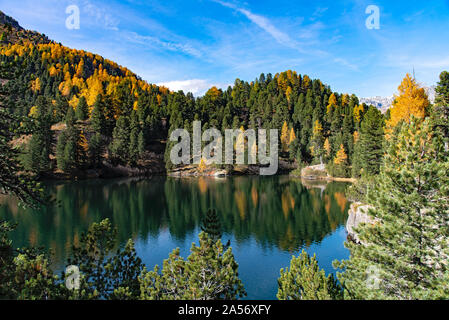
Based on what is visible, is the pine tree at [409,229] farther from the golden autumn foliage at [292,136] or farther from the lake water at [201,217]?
the golden autumn foliage at [292,136]

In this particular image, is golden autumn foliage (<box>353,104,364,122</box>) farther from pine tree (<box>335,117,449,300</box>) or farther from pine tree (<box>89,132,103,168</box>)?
pine tree (<box>335,117,449,300</box>)

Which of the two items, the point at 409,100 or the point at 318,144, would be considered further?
the point at 318,144

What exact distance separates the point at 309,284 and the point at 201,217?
28.2 metres

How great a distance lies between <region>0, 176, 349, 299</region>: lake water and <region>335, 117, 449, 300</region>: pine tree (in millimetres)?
9308

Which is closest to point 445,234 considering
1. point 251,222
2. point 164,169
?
point 251,222

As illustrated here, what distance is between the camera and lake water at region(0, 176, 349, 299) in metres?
24.7

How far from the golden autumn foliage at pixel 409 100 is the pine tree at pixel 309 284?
27.7 m

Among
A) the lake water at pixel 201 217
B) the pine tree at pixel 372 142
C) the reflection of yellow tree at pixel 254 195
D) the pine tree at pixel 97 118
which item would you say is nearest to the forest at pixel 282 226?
the pine tree at pixel 372 142

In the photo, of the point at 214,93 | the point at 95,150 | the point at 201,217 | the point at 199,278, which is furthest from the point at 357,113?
the point at 199,278

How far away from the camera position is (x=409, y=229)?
9961 mm

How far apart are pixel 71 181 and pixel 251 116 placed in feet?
215

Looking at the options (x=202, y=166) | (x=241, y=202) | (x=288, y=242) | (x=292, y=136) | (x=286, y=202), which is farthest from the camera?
(x=292, y=136)

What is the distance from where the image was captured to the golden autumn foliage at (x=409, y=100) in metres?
33.2

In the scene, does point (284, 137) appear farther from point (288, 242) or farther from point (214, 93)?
point (288, 242)
